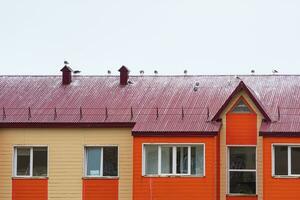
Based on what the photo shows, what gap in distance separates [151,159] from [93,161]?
3194mm

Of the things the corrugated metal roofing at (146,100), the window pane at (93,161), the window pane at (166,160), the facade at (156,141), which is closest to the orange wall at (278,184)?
the facade at (156,141)

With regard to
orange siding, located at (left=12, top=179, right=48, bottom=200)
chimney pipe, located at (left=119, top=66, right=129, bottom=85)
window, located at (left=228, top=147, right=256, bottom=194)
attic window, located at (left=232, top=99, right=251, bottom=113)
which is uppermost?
chimney pipe, located at (left=119, top=66, right=129, bottom=85)

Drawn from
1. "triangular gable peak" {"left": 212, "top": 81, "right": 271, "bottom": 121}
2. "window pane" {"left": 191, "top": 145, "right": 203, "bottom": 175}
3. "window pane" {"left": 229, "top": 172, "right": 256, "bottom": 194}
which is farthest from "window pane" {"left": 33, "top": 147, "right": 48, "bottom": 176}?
"window pane" {"left": 229, "top": 172, "right": 256, "bottom": 194}

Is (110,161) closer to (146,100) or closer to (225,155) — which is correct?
(146,100)

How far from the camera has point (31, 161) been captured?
40.9m

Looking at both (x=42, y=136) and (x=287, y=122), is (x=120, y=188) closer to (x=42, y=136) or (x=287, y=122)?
(x=42, y=136)

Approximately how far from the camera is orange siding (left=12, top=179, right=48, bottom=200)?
40.5m

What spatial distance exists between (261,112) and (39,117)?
11065mm

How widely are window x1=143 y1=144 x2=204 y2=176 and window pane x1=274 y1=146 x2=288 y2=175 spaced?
11.4ft

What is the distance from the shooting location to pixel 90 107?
42.0 metres

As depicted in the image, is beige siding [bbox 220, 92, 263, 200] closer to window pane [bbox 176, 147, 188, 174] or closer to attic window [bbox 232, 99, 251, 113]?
attic window [bbox 232, 99, 251, 113]

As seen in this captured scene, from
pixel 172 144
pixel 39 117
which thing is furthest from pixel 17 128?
pixel 172 144

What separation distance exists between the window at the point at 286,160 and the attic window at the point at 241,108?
8.00 feet

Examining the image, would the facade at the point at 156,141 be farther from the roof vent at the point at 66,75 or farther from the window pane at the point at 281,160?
the roof vent at the point at 66,75
